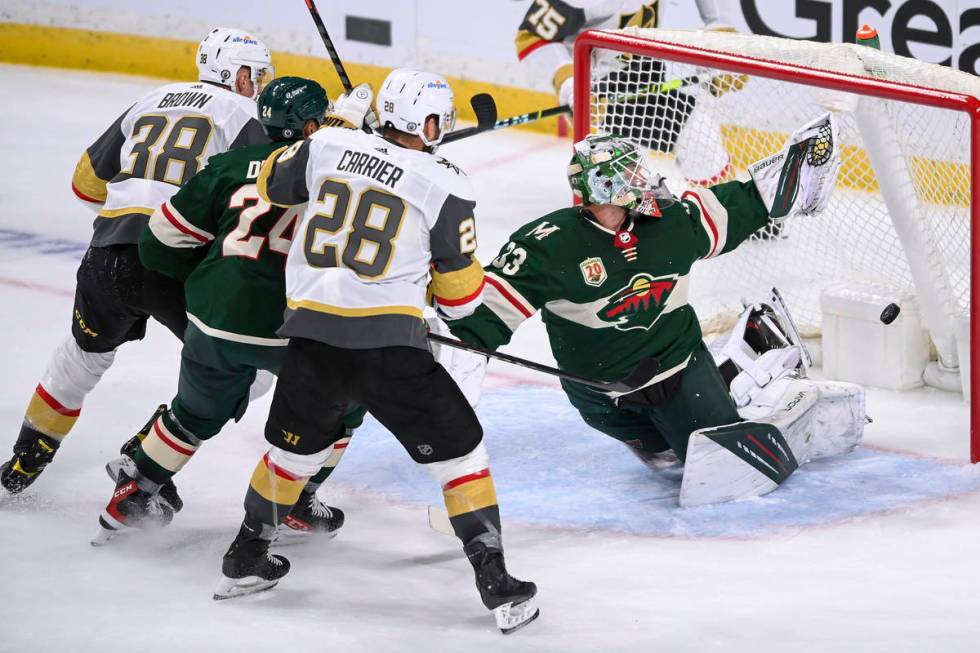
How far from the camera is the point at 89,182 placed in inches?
141

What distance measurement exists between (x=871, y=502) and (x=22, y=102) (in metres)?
5.81

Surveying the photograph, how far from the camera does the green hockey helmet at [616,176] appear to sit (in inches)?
127

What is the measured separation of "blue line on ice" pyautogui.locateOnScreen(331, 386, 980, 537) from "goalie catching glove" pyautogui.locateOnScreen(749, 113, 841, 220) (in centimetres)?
65

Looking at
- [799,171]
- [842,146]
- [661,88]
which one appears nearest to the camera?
[799,171]

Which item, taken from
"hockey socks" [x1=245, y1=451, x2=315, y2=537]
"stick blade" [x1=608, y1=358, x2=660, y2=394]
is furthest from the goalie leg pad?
"hockey socks" [x1=245, y1=451, x2=315, y2=537]

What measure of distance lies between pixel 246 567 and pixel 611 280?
970mm

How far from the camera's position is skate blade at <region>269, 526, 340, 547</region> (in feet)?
11.0

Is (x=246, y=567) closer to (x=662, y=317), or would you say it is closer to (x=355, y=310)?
(x=355, y=310)

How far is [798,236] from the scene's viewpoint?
16.0ft

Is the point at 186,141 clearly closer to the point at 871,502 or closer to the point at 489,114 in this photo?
the point at 489,114

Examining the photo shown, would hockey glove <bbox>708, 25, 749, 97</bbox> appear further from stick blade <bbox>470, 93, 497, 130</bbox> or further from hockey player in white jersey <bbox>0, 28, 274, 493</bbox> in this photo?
hockey player in white jersey <bbox>0, 28, 274, 493</bbox>

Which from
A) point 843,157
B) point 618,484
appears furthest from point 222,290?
point 843,157

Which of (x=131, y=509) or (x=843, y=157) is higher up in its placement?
(x=843, y=157)

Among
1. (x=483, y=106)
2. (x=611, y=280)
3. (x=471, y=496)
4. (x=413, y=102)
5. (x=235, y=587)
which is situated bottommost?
(x=235, y=587)
